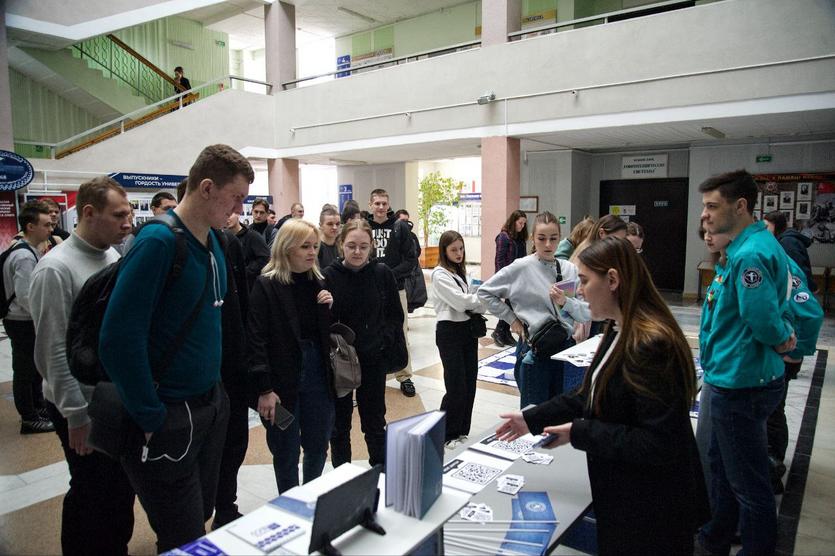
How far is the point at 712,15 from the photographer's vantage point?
284 inches

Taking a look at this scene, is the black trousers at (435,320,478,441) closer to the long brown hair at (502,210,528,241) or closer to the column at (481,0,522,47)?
the long brown hair at (502,210,528,241)

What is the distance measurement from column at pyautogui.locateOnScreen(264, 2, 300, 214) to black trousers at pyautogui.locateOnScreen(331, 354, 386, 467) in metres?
9.76

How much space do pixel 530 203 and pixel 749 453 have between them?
10.1 meters

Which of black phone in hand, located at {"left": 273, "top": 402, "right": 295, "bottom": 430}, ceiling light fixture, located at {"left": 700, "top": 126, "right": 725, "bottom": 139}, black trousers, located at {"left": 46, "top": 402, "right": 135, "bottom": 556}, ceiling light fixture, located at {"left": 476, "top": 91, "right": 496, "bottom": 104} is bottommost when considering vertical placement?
black trousers, located at {"left": 46, "top": 402, "right": 135, "bottom": 556}

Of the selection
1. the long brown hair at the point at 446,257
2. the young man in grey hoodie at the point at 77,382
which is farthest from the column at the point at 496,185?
the young man in grey hoodie at the point at 77,382

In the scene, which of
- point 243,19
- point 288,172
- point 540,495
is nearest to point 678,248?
point 288,172

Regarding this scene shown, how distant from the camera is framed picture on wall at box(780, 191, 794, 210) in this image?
32.1 ft

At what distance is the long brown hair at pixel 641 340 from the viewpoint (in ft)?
5.11

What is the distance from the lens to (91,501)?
2.20m

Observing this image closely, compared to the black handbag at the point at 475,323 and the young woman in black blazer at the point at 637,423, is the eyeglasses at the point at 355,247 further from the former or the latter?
the young woman in black blazer at the point at 637,423


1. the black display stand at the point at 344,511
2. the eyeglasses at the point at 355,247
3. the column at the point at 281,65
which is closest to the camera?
the black display stand at the point at 344,511

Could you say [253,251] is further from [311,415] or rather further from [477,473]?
[477,473]

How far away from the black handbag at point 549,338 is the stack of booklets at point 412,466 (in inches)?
79.2

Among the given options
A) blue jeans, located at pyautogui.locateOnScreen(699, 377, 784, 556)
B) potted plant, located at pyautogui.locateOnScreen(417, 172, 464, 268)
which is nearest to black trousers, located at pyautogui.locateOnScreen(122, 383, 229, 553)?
blue jeans, located at pyautogui.locateOnScreen(699, 377, 784, 556)
